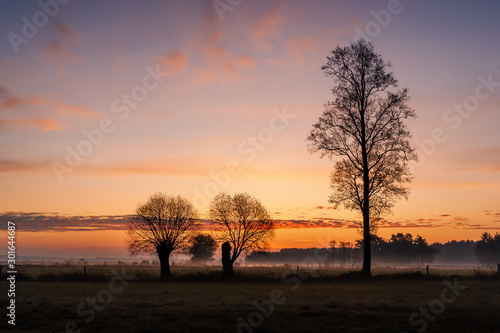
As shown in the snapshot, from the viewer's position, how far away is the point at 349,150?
34125 millimetres

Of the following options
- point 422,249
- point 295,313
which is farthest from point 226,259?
point 422,249

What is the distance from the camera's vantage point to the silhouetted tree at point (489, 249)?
163 m

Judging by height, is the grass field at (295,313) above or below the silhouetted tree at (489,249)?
above

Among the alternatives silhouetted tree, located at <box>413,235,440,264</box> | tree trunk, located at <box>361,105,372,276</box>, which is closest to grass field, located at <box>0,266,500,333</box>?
tree trunk, located at <box>361,105,372,276</box>

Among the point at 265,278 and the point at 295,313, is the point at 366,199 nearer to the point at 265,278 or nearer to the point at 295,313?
the point at 265,278

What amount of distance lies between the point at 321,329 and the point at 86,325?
864 centimetres

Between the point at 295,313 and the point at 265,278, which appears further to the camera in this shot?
the point at 265,278

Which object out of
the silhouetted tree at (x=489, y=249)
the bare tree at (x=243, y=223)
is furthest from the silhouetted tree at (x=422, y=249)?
the bare tree at (x=243, y=223)

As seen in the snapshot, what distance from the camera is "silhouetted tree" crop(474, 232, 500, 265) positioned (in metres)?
163

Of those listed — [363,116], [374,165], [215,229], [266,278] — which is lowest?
[266,278]

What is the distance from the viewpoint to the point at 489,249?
164 m

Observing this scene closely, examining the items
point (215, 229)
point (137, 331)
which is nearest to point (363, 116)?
point (215, 229)

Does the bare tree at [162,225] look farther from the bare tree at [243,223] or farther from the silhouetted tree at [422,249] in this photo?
the silhouetted tree at [422,249]

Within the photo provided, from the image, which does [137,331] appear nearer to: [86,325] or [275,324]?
[86,325]
